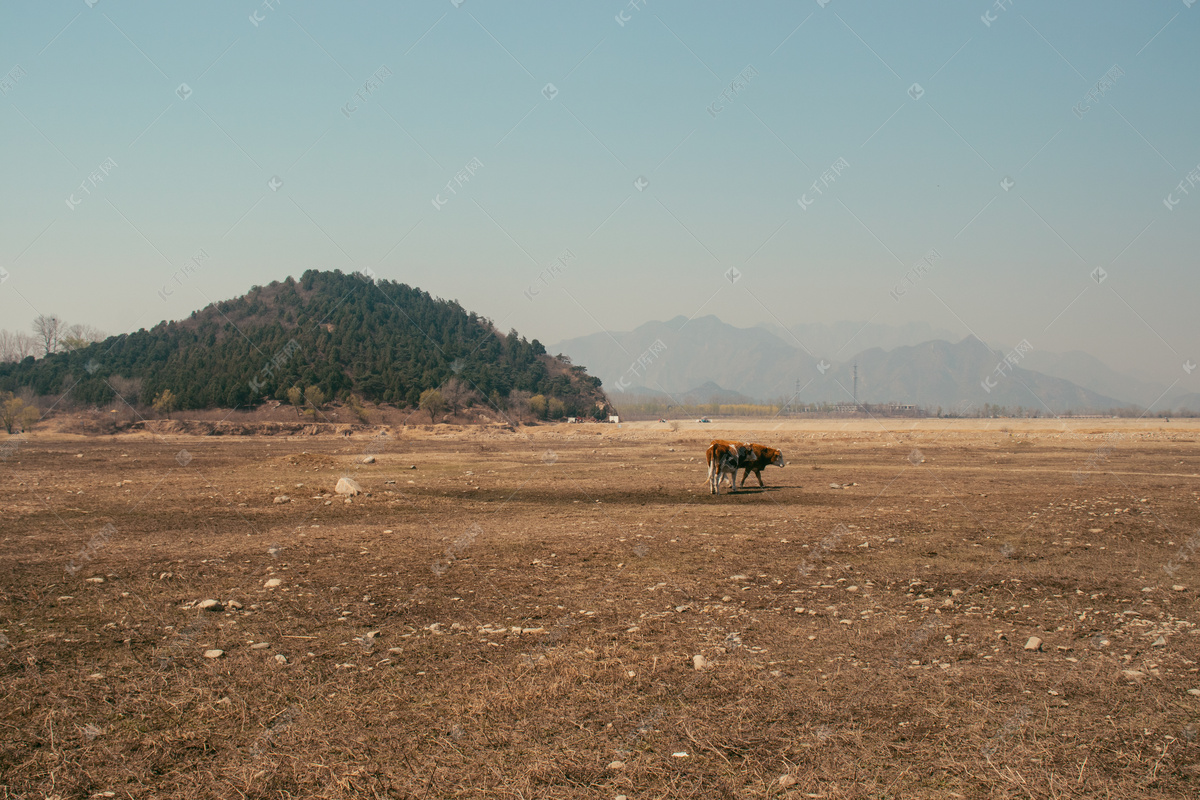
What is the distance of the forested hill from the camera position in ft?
296

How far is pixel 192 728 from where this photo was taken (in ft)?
17.0

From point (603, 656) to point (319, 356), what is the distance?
107 meters

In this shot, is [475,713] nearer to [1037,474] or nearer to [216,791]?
[216,791]

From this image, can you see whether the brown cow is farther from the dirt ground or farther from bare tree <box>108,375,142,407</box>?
bare tree <box>108,375,142,407</box>

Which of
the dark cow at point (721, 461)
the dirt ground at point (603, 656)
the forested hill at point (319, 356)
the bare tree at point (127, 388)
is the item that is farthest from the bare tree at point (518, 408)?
the dirt ground at point (603, 656)

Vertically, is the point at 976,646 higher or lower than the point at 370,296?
lower

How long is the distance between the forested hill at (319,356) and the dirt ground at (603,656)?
81866 mm

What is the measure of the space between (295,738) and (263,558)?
7190 millimetres

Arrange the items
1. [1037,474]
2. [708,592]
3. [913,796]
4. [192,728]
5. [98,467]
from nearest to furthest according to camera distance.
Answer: [913,796]
[192,728]
[708,592]
[1037,474]
[98,467]

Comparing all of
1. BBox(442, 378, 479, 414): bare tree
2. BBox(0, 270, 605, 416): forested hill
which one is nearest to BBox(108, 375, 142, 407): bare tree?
BBox(0, 270, 605, 416): forested hill

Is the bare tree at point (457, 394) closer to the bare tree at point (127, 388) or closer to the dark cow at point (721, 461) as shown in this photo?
the bare tree at point (127, 388)

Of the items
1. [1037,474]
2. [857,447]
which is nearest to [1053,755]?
[1037,474]

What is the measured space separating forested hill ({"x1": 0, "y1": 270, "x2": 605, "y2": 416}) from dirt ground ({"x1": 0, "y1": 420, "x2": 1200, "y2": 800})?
81.9m

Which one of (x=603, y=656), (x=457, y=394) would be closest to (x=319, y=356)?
(x=457, y=394)
